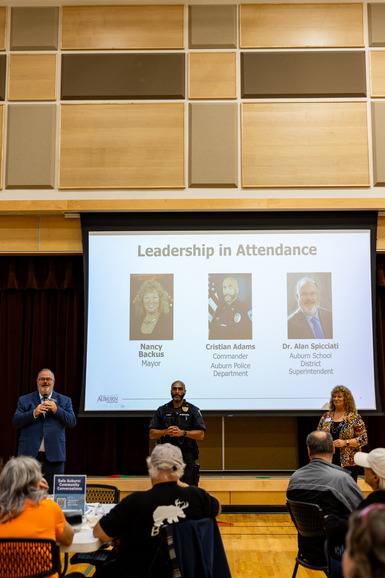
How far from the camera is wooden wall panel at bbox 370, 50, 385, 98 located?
6.87m

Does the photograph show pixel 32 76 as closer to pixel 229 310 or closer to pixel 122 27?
pixel 122 27

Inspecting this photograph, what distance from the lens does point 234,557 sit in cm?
472

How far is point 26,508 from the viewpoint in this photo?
262cm

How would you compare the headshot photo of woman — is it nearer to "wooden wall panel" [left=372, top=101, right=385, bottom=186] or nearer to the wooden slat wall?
the wooden slat wall

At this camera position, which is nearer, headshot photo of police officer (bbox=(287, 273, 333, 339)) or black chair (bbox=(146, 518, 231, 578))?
black chair (bbox=(146, 518, 231, 578))

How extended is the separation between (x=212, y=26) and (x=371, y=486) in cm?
600

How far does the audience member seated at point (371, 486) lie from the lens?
2643mm

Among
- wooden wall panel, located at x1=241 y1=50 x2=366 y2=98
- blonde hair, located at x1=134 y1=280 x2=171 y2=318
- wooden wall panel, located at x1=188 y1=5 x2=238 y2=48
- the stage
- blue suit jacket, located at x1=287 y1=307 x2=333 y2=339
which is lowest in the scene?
the stage

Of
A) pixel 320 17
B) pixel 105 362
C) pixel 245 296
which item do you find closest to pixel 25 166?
pixel 105 362

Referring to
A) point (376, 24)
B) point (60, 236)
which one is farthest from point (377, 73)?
point (60, 236)

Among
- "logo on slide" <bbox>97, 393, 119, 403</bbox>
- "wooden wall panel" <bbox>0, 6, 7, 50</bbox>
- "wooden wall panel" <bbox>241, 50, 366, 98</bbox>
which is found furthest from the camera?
"wooden wall panel" <bbox>0, 6, 7, 50</bbox>

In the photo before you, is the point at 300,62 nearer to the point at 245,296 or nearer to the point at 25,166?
the point at 245,296

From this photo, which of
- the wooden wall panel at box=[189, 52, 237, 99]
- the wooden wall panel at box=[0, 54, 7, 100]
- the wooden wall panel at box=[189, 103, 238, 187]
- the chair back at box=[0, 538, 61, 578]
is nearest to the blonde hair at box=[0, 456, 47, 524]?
the chair back at box=[0, 538, 61, 578]

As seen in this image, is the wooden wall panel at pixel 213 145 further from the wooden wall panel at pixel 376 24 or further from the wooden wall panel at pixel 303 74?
the wooden wall panel at pixel 376 24
